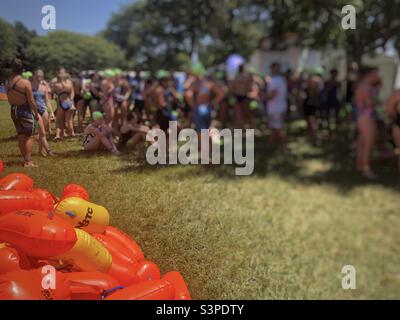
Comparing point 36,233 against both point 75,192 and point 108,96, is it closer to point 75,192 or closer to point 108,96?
point 75,192

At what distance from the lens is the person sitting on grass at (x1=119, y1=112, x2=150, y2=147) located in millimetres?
2869

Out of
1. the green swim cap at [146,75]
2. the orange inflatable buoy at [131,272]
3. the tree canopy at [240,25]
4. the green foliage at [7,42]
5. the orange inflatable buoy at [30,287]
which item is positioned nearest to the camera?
the orange inflatable buoy at [30,287]

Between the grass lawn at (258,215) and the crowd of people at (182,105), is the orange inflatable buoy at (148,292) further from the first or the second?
the crowd of people at (182,105)

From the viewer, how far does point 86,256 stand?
223cm

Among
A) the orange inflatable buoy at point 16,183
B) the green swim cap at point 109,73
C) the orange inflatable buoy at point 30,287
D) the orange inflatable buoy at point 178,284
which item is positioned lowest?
the orange inflatable buoy at point 178,284

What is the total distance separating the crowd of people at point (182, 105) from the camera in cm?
257

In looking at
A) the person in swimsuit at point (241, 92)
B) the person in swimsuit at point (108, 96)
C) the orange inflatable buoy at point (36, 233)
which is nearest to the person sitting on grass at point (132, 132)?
the person in swimsuit at point (108, 96)

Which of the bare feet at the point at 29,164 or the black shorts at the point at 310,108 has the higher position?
the black shorts at the point at 310,108

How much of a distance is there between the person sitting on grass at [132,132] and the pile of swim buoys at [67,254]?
1.70 feet

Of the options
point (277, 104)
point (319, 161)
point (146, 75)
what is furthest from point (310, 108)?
point (146, 75)

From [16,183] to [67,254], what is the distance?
0.59m

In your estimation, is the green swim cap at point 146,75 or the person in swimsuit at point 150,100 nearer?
the person in swimsuit at point 150,100

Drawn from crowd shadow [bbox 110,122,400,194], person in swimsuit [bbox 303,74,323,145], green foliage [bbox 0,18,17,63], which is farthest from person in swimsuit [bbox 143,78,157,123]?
person in swimsuit [bbox 303,74,323,145]

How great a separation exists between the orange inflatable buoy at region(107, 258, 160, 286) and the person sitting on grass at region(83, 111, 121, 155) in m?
0.77
